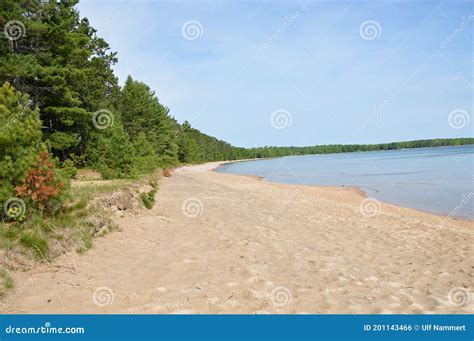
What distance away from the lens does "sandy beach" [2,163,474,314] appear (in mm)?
5688

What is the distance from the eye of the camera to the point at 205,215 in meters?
13.7

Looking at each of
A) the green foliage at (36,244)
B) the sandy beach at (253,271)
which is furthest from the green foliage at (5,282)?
the green foliage at (36,244)

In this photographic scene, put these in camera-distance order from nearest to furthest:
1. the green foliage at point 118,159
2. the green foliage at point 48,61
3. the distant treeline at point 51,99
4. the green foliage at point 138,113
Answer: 1. the distant treeline at point 51,99
2. the green foliage at point 48,61
3. the green foliage at point 118,159
4. the green foliage at point 138,113

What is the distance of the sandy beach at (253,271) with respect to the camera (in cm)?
569

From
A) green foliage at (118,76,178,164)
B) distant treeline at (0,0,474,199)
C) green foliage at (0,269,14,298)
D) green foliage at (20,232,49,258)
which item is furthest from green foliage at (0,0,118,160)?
green foliage at (0,269,14,298)

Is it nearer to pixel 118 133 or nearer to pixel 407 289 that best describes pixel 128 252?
pixel 407 289

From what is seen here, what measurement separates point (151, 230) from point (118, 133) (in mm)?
12383

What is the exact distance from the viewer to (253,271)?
7.36 m

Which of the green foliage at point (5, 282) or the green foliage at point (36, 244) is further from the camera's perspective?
the green foliage at point (36, 244)

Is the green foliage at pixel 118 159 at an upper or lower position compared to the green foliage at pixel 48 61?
lower

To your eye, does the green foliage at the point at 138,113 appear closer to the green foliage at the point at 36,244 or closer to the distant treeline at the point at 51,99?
the distant treeline at the point at 51,99
